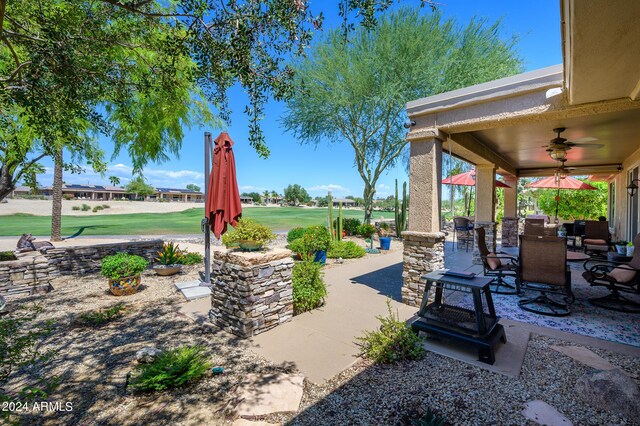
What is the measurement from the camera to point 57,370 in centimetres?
301

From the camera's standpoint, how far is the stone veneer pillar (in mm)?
3705

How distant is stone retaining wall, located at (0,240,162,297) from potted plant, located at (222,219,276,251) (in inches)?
179

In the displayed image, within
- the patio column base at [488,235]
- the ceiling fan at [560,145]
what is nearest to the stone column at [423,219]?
the ceiling fan at [560,145]

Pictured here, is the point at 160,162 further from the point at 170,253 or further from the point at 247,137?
the point at 247,137

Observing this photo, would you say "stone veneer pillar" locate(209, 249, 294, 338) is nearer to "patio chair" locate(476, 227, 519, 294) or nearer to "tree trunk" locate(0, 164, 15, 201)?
"patio chair" locate(476, 227, 519, 294)

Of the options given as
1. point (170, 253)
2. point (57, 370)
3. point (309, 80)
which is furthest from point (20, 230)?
point (57, 370)

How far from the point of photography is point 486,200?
8086 millimetres

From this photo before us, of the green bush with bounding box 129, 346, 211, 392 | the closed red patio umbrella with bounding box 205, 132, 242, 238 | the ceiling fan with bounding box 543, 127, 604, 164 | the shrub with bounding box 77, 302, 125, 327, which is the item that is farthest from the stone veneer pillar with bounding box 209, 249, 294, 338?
the ceiling fan with bounding box 543, 127, 604, 164

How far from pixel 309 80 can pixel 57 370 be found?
40.9 feet

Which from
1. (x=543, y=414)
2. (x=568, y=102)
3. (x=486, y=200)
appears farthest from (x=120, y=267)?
(x=486, y=200)

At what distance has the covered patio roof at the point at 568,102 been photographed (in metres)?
2.05

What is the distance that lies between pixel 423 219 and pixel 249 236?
2797mm

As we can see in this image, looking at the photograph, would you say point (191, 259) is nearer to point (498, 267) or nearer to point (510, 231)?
point (498, 267)

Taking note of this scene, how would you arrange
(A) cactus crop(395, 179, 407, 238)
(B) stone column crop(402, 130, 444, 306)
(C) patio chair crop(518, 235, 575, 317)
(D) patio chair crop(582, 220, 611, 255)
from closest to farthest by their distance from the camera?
(C) patio chair crop(518, 235, 575, 317)
(B) stone column crop(402, 130, 444, 306)
(D) patio chair crop(582, 220, 611, 255)
(A) cactus crop(395, 179, 407, 238)
